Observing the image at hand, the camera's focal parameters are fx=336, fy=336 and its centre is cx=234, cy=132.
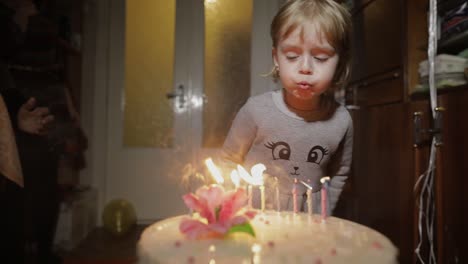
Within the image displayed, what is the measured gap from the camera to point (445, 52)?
993 millimetres

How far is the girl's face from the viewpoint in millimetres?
512

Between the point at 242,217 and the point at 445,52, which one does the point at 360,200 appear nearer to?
the point at 242,217

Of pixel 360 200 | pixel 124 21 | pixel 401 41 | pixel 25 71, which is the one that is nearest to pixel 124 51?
pixel 124 21

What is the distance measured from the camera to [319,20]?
0.51m

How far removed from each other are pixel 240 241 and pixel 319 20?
0.34m

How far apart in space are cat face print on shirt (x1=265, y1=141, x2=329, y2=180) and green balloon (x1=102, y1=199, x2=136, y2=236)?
0.32m

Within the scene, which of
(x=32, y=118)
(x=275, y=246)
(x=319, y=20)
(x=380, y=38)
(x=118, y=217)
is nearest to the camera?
(x=275, y=246)

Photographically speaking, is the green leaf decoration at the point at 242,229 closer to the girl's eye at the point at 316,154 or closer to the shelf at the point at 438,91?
the girl's eye at the point at 316,154

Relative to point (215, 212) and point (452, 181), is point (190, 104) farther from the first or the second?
point (452, 181)

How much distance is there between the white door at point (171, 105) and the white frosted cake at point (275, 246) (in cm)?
21

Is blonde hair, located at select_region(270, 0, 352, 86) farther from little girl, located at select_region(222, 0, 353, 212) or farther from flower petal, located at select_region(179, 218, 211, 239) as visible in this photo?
flower petal, located at select_region(179, 218, 211, 239)

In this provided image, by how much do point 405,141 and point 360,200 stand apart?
227mm

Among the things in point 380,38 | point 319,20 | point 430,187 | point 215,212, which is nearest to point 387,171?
point 430,187

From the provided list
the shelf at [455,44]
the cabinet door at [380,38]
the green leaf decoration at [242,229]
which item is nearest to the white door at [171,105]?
the green leaf decoration at [242,229]
